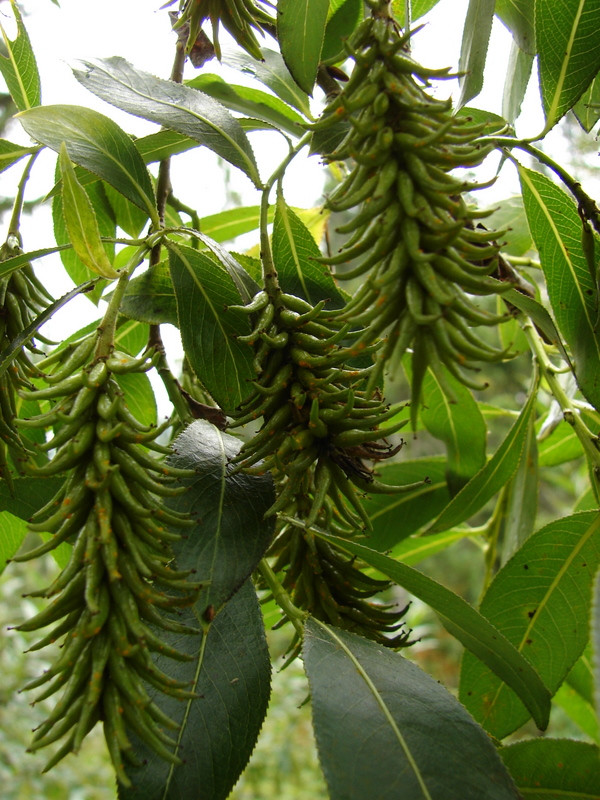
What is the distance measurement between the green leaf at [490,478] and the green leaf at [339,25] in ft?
2.60

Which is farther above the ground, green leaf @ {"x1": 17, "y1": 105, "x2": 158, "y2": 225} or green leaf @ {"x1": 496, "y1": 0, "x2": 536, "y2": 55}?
green leaf @ {"x1": 496, "y1": 0, "x2": 536, "y2": 55}

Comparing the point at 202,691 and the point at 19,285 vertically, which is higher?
the point at 19,285

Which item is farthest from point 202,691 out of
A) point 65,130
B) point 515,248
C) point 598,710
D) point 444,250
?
point 515,248

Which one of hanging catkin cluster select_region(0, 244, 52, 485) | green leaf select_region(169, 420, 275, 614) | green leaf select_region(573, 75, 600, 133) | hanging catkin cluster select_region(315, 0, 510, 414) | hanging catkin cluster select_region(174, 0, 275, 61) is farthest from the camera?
green leaf select_region(573, 75, 600, 133)

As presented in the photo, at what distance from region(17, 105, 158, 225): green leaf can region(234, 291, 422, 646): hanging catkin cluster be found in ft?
1.05

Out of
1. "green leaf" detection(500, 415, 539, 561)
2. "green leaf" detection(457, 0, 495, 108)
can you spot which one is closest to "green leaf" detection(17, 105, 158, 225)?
"green leaf" detection(457, 0, 495, 108)

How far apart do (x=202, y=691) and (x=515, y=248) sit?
1.38 meters

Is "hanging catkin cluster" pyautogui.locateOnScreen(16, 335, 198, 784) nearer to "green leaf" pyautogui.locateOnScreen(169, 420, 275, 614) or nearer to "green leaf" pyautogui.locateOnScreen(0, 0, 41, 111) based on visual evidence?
"green leaf" pyautogui.locateOnScreen(169, 420, 275, 614)

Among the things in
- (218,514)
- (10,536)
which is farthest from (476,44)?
(10,536)

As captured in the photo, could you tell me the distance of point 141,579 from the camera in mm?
892

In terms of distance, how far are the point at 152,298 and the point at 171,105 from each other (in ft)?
1.07

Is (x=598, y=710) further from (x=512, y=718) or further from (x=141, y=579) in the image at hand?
(x=512, y=718)

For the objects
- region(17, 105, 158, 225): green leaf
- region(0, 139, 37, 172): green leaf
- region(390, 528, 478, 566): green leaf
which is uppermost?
region(0, 139, 37, 172): green leaf

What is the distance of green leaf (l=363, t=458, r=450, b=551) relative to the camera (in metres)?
1.74
